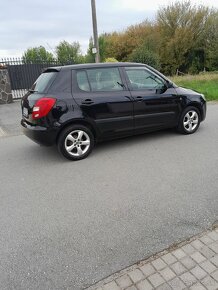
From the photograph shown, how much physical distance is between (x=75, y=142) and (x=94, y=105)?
74 cm

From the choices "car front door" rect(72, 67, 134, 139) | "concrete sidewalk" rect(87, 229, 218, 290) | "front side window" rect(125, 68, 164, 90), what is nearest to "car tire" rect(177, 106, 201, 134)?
"front side window" rect(125, 68, 164, 90)

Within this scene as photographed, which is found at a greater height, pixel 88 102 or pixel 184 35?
pixel 184 35

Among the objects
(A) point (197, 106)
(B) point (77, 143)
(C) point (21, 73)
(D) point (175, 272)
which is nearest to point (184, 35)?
(C) point (21, 73)

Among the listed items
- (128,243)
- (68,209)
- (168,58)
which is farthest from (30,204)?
(168,58)

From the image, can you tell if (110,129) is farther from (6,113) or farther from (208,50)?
(208,50)

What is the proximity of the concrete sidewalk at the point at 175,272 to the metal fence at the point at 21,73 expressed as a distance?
471 inches

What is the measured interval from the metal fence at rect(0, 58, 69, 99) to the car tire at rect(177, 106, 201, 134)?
9.34 m

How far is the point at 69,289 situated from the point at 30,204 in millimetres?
1524

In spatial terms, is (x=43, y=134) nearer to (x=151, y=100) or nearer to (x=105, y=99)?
(x=105, y=99)

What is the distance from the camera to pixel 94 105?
4715 millimetres

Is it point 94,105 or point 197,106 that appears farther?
point 197,106

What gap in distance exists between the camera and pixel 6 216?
3.17 metres

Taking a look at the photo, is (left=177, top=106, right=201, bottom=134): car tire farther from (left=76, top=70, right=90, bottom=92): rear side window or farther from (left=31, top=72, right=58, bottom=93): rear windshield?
(left=31, top=72, right=58, bottom=93): rear windshield

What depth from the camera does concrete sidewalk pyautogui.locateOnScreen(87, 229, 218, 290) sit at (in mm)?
2072
